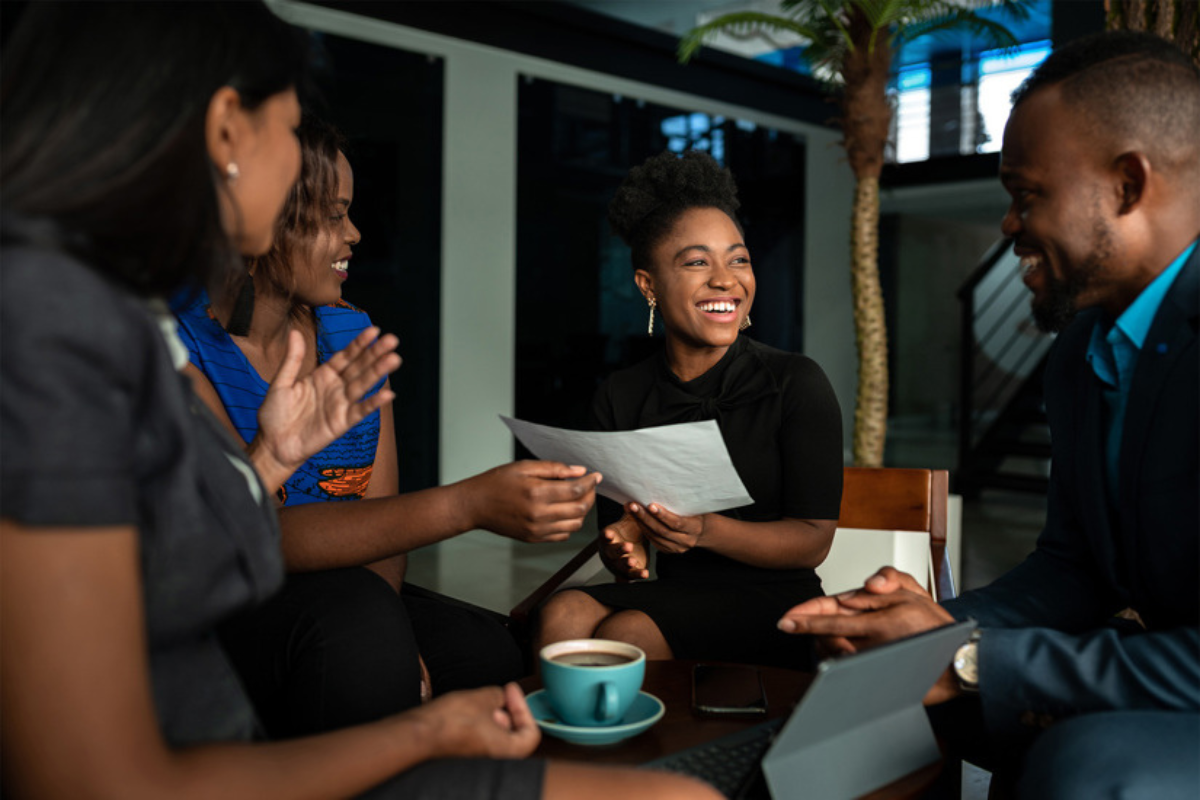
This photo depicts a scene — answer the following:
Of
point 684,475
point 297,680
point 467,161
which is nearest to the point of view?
point 297,680

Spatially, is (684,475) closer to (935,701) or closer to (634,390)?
(935,701)

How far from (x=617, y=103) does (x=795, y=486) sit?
6.31m

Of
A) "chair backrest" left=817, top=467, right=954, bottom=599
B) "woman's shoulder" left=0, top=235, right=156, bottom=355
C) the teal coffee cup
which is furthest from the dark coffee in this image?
"chair backrest" left=817, top=467, right=954, bottom=599

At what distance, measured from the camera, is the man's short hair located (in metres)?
1.22

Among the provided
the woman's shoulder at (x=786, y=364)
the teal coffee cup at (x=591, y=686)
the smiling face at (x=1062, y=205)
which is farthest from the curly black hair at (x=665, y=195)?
the teal coffee cup at (x=591, y=686)

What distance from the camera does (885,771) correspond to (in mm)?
1078

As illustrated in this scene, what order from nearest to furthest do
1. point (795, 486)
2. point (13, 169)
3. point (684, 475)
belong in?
point (13, 169) < point (684, 475) < point (795, 486)

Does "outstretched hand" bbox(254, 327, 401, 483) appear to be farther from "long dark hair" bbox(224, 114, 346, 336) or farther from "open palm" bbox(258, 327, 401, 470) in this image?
"long dark hair" bbox(224, 114, 346, 336)

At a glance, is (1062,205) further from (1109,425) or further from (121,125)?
(121,125)

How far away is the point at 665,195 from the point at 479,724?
1561 millimetres

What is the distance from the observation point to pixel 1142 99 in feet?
4.03

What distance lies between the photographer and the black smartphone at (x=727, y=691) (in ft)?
4.11

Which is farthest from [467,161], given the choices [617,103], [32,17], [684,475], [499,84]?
[32,17]

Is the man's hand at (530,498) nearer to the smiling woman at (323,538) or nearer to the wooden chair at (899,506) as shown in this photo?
the smiling woman at (323,538)
